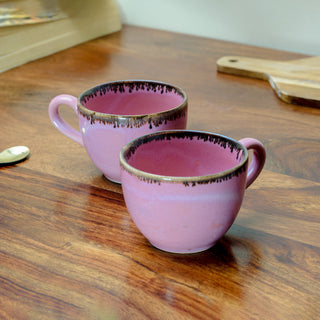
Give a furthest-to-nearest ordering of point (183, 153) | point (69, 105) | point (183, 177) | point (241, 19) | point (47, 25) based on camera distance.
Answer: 1. point (241, 19)
2. point (47, 25)
3. point (69, 105)
4. point (183, 153)
5. point (183, 177)

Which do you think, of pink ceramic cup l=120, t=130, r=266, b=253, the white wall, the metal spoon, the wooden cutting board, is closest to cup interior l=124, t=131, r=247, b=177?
pink ceramic cup l=120, t=130, r=266, b=253

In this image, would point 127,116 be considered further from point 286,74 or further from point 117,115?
point 286,74

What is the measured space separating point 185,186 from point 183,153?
10 cm

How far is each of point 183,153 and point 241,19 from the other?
0.87m

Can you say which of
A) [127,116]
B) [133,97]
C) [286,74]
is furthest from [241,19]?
[127,116]

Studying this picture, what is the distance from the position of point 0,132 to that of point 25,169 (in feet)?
0.46

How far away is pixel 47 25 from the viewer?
3.73ft

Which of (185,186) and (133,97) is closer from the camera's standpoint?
(185,186)

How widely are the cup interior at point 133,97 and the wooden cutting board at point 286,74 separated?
31 cm

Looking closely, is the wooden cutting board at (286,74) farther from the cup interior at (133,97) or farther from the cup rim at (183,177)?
the cup rim at (183,177)

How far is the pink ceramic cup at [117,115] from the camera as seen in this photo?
55cm

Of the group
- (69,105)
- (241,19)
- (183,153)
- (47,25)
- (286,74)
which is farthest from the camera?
(241,19)

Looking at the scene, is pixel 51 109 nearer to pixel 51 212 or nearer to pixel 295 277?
pixel 51 212

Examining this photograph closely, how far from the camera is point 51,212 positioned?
0.55m
